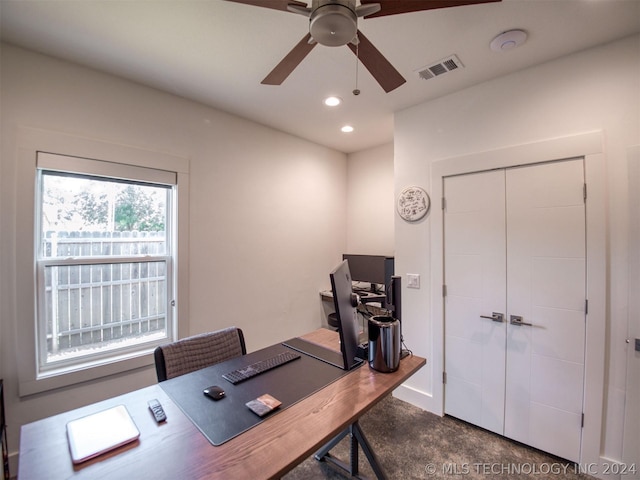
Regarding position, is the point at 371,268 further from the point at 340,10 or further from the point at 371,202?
the point at 340,10

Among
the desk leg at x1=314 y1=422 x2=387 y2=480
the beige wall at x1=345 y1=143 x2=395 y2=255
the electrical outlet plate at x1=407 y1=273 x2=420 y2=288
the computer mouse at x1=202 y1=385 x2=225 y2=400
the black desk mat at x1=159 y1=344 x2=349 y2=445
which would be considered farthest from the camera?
the beige wall at x1=345 y1=143 x2=395 y2=255

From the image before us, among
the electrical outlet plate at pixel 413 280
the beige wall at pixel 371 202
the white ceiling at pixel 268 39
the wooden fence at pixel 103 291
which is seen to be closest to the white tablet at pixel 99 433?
the wooden fence at pixel 103 291

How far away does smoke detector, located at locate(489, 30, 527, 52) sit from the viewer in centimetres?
171

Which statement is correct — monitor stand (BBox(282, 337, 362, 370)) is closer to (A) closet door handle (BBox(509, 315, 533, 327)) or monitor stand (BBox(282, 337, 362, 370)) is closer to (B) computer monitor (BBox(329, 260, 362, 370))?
(B) computer monitor (BBox(329, 260, 362, 370))

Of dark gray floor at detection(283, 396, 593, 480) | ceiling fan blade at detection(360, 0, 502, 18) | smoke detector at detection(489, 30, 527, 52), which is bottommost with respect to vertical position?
dark gray floor at detection(283, 396, 593, 480)

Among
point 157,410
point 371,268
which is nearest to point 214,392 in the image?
point 157,410

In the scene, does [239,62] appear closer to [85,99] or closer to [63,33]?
[63,33]

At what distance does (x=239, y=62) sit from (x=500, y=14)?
5.38ft

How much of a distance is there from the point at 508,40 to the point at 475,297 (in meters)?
1.81

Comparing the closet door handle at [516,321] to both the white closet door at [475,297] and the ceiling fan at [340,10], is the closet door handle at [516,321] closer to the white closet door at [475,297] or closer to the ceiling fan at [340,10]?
the white closet door at [475,297]

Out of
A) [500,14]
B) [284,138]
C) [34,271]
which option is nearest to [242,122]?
[284,138]

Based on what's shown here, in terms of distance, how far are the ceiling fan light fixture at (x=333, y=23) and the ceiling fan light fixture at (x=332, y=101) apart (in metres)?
1.41

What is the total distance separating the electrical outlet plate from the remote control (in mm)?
2170

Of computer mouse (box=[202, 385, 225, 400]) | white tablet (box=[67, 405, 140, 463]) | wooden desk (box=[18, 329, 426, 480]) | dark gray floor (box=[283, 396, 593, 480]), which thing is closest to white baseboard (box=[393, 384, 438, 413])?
dark gray floor (box=[283, 396, 593, 480])
